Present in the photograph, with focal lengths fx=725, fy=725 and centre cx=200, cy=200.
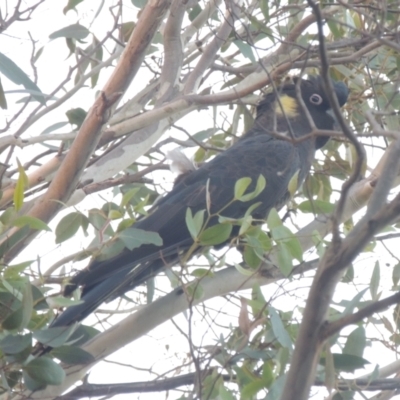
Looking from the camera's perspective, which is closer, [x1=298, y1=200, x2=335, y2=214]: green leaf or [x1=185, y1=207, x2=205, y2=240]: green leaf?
[x1=185, y1=207, x2=205, y2=240]: green leaf

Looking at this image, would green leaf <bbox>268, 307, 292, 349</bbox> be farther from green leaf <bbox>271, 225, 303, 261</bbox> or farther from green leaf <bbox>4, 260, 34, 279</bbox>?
green leaf <bbox>4, 260, 34, 279</bbox>

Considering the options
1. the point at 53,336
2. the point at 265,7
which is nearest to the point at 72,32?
the point at 265,7

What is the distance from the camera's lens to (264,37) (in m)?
2.04

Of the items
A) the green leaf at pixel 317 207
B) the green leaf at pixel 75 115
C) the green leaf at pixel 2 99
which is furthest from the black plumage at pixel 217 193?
the green leaf at pixel 2 99

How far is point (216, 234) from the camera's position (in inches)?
53.0

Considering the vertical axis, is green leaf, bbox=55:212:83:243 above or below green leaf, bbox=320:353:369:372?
above

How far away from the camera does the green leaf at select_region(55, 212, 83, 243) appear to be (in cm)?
178

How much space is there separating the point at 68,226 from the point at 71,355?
477 mm

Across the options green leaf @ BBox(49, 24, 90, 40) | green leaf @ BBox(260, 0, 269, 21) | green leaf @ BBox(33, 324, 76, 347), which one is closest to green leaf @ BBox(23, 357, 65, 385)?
green leaf @ BBox(33, 324, 76, 347)

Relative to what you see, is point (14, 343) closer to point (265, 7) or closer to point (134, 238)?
point (134, 238)

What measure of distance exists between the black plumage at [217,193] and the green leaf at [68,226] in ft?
0.57

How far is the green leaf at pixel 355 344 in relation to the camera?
1316 mm

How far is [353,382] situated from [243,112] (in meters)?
1.21

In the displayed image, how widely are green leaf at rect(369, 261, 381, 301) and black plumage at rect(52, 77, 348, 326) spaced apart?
297 millimetres
